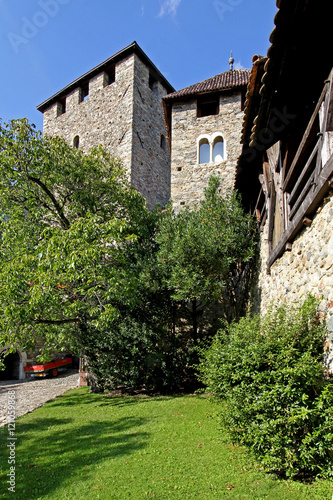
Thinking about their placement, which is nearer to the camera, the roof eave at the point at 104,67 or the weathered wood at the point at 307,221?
the weathered wood at the point at 307,221

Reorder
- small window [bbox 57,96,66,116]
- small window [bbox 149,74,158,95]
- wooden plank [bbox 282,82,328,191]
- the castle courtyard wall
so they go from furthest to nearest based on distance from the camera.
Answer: small window [bbox 57,96,66,116], small window [bbox 149,74,158,95], the castle courtyard wall, wooden plank [bbox 282,82,328,191]

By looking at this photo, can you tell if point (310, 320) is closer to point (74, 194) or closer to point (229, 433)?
point (229, 433)

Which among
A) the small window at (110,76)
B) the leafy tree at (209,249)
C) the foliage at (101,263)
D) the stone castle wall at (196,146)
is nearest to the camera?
the foliage at (101,263)

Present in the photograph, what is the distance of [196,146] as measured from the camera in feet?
41.2

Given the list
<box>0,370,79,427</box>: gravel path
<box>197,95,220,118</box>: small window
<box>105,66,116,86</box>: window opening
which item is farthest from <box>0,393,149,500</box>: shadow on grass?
<box>105,66,116,86</box>: window opening

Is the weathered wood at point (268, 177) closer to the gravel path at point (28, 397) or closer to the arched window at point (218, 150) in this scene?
the arched window at point (218, 150)

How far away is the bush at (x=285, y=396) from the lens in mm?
2816

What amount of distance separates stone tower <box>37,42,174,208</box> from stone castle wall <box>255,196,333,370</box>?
1057cm

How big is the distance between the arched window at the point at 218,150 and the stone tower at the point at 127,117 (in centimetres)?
385

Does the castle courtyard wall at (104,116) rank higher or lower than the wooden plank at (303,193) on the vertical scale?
higher

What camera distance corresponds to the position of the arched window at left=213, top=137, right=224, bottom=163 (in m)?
12.3

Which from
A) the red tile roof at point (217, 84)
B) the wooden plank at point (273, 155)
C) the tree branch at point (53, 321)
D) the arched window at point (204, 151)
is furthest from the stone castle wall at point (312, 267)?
the red tile roof at point (217, 84)

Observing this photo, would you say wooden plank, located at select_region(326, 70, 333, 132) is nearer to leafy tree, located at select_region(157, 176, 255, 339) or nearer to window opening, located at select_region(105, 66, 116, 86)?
leafy tree, located at select_region(157, 176, 255, 339)

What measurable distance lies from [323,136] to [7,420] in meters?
9.08
